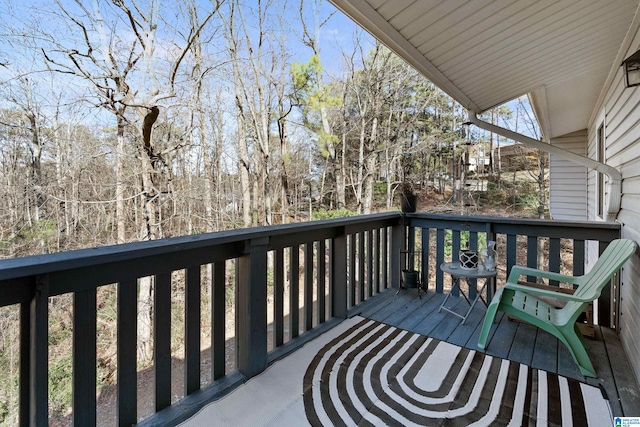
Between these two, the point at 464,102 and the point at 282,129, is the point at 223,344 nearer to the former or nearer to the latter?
the point at 464,102

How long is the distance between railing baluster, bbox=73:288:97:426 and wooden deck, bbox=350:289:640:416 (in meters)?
2.02

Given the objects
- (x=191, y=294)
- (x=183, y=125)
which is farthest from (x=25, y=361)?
(x=183, y=125)

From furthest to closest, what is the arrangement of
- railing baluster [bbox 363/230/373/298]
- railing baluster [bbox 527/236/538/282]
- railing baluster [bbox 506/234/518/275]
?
1. railing baluster [bbox 363/230/373/298]
2. railing baluster [bbox 506/234/518/275]
3. railing baluster [bbox 527/236/538/282]

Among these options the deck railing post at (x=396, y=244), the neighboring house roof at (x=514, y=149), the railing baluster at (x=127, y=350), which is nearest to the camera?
the railing baluster at (x=127, y=350)

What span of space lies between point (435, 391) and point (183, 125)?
6722mm

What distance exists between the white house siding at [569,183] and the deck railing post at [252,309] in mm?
6486

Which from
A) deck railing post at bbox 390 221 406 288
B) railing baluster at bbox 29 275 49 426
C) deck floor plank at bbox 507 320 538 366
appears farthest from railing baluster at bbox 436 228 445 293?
railing baluster at bbox 29 275 49 426

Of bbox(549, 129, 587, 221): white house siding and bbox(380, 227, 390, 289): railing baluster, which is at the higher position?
bbox(549, 129, 587, 221): white house siding

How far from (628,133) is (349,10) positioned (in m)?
2.49

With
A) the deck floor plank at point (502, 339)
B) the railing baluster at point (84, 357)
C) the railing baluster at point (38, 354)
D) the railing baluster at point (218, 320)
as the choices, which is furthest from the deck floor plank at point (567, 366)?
the railing baluster at point (38, 354)

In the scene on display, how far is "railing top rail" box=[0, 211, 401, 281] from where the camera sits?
1.04m

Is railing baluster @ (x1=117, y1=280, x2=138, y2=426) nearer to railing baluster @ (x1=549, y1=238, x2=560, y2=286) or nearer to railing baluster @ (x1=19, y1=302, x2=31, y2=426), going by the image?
railing baluster @ (x1=19, y1=302, x2=31, y2=426)

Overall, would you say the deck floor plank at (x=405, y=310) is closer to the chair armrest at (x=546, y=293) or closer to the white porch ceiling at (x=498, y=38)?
the chair armrest at (x=546, y=293)

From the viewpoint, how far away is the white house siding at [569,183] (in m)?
5.88
